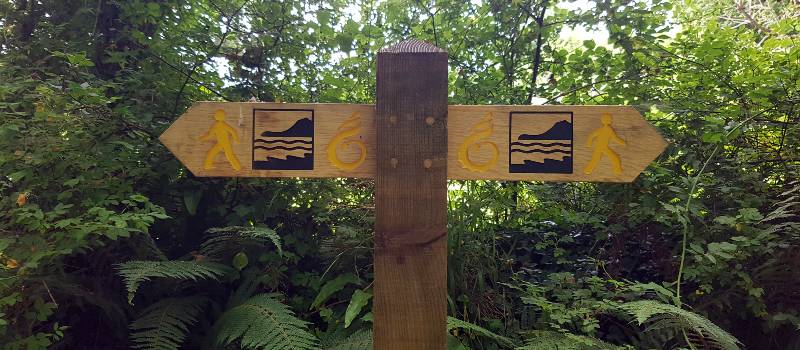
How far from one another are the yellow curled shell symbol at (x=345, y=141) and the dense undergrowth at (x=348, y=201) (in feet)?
2.56

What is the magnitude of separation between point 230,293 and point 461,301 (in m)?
1.24

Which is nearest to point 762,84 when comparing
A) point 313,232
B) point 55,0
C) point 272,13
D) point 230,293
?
point 313,232

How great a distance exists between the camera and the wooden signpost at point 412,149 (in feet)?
4.91

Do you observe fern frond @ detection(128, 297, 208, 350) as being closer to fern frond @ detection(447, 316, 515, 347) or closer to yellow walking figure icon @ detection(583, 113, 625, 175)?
fern frond @ detection(447, 316, 515, 347)

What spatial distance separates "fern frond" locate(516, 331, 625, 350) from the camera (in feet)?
6.26

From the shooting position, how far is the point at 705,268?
2.16 meters

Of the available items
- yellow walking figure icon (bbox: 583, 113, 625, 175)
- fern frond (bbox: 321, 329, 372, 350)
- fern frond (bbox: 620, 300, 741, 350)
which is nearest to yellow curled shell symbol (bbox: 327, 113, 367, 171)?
yellow walking figure icon (bbox: 583, 113, 625, 175)

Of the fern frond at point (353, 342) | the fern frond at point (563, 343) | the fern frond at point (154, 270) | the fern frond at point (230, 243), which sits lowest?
the fern frond at point (353, 342)

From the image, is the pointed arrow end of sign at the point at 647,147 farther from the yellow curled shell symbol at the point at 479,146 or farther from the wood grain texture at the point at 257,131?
the wood grain texture at the point at 257,131

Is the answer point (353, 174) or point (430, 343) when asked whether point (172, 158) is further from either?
point (430, 343)

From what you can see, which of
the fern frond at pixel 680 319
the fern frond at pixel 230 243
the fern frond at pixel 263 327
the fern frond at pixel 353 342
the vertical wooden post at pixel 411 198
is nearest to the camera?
the vertical wooden post at pixel 411 198

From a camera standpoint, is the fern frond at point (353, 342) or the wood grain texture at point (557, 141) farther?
the fern frond at point (353, 342)

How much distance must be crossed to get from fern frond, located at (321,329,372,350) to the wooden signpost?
1.77 feet

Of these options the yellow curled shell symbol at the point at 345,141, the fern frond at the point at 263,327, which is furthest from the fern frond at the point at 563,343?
the yellow curled shell symbol at the point at 345,141
